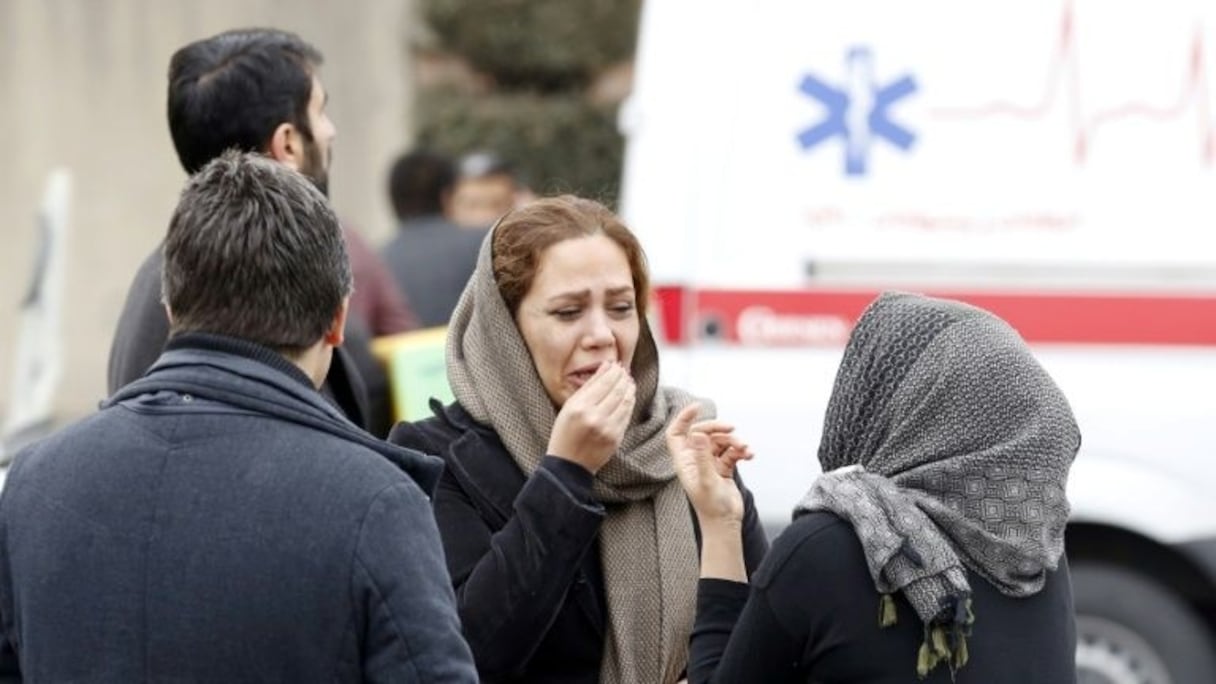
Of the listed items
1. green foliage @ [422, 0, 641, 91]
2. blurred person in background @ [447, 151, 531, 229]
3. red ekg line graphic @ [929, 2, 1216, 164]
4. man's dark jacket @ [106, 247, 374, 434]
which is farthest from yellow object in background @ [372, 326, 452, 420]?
green foliage @ [422, 0, 641, 91]

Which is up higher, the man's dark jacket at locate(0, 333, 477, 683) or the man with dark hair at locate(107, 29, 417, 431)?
the man with dark hair at locate(107, 29, 417, 431)

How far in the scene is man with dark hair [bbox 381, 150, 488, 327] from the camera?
7434mm

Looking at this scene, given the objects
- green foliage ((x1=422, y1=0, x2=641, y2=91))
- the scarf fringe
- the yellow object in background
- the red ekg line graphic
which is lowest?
green foliage ((x1=422, y1=0, x2=641, y2=91))

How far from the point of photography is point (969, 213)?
5.85 m

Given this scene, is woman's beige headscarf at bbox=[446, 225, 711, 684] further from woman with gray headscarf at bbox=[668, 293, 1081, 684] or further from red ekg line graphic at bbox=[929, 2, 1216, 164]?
red ekg line graphic at bbox=[929, 2, 1216, 164]

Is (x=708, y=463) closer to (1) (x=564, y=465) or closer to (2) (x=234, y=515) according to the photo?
(1) (x=564, y=465)

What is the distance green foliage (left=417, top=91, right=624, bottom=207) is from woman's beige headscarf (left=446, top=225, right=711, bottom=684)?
10049 mm

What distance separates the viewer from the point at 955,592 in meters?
2.82

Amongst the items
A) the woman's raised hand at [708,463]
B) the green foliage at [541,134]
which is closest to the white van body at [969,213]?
the woman's raised hand at [708,463]

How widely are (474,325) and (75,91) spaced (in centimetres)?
902

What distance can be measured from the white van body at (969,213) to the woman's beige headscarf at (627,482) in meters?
2.53

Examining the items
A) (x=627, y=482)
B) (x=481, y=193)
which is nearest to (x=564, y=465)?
(x=627, y=482)

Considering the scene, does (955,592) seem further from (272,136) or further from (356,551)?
(272,136)

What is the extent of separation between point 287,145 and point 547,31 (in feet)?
32.1
